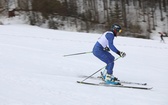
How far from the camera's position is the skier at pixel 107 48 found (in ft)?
26.9

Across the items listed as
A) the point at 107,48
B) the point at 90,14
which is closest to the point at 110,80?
the point at 107,48

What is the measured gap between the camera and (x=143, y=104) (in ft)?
20.1

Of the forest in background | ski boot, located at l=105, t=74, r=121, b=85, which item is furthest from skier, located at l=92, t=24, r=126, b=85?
the forest in background

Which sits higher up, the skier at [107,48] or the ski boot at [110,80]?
the skier at [107,48]

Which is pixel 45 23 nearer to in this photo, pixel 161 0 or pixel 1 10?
pixel 1 10

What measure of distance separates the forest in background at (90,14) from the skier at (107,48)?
3356 cm

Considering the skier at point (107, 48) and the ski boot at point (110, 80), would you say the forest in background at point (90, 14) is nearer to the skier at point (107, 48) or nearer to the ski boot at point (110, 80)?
the skier at point (107, 48)

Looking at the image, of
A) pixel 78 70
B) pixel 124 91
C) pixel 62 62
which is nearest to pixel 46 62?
pixel 62 62

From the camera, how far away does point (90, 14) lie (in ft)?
163

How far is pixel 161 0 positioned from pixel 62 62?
4980 centimetres

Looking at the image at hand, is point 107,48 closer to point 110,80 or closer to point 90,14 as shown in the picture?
point 110,80

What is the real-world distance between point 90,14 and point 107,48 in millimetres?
41417

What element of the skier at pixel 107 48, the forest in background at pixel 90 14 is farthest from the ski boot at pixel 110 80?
the forest in background at pixel 90 14

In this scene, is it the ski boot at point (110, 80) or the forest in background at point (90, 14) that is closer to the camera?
the ski boot at point (110, 80)
